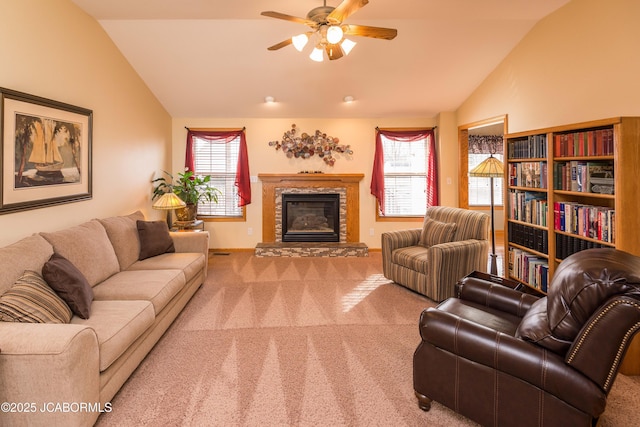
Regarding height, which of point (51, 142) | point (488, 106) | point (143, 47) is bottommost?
point (51, 142)

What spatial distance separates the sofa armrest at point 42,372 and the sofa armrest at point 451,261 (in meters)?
3.17

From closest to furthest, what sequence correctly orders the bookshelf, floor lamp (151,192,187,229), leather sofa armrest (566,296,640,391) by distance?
leather sofa armrest (566,296,640,391) < the bookshelf < floor lamp (151,192,187,229)

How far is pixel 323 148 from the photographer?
6516 mm

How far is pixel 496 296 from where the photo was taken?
2561mm

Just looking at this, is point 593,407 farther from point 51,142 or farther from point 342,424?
point 51,142

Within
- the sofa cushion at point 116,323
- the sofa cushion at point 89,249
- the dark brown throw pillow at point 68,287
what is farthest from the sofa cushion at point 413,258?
the dark brown throw pillow at point 68,287

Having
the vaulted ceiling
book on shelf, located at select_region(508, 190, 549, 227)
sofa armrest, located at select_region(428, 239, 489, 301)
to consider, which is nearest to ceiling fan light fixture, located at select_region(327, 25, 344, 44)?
the vaulted ceiling

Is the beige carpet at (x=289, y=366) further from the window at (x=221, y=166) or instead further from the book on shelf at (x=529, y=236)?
the window at (x=221, y=166)

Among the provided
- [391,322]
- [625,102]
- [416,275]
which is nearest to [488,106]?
[625,102]

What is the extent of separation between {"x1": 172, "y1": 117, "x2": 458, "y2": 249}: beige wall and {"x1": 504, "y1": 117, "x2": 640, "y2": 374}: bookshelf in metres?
2.49

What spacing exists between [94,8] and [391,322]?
165 inches

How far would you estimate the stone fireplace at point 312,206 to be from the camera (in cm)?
646

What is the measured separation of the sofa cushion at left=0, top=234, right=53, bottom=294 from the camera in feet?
7.72

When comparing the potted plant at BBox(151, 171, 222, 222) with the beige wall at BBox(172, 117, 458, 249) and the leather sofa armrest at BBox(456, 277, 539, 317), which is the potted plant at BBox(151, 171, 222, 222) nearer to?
the beige wall at BBox(172, 117, 458, 249)
